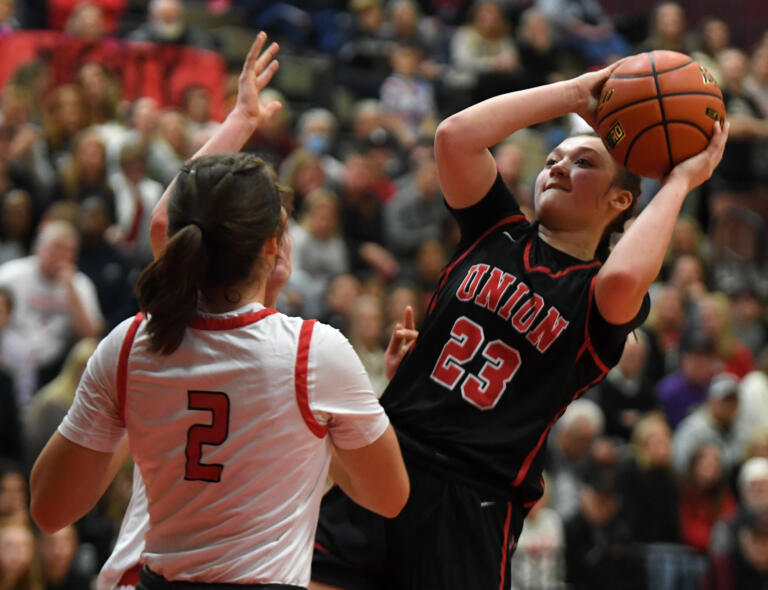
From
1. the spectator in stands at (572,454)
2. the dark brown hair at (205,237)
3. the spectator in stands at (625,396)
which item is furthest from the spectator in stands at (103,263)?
the dark brown hair at (205,237)

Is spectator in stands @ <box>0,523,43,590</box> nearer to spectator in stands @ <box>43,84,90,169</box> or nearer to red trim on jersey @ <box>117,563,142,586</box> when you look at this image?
red trim on jersey @ <box>117,563,142,586</box>

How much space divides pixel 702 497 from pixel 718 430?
2.15ft

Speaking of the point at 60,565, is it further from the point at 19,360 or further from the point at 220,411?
the point at 220,411

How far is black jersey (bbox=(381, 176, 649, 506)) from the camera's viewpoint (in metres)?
3.31

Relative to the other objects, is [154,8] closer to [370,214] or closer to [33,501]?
[370,214]

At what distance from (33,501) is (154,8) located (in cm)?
937

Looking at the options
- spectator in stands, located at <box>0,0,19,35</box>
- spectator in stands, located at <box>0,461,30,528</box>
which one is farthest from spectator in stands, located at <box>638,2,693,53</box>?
spectator in stands, located at <box>0,461,30,528</box>

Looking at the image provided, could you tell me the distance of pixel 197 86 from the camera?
35.4 ft

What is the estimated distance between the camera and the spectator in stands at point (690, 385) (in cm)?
906

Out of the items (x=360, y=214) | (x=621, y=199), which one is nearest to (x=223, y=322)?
(x=621, y=199)

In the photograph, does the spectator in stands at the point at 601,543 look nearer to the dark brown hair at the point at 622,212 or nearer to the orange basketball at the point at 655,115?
the dark brown hair at the point at 622,212

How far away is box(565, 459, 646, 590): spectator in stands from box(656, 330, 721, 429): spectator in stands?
1425 mm

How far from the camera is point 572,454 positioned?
8.15 metres

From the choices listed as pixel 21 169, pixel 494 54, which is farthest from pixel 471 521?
pixel 494 54
